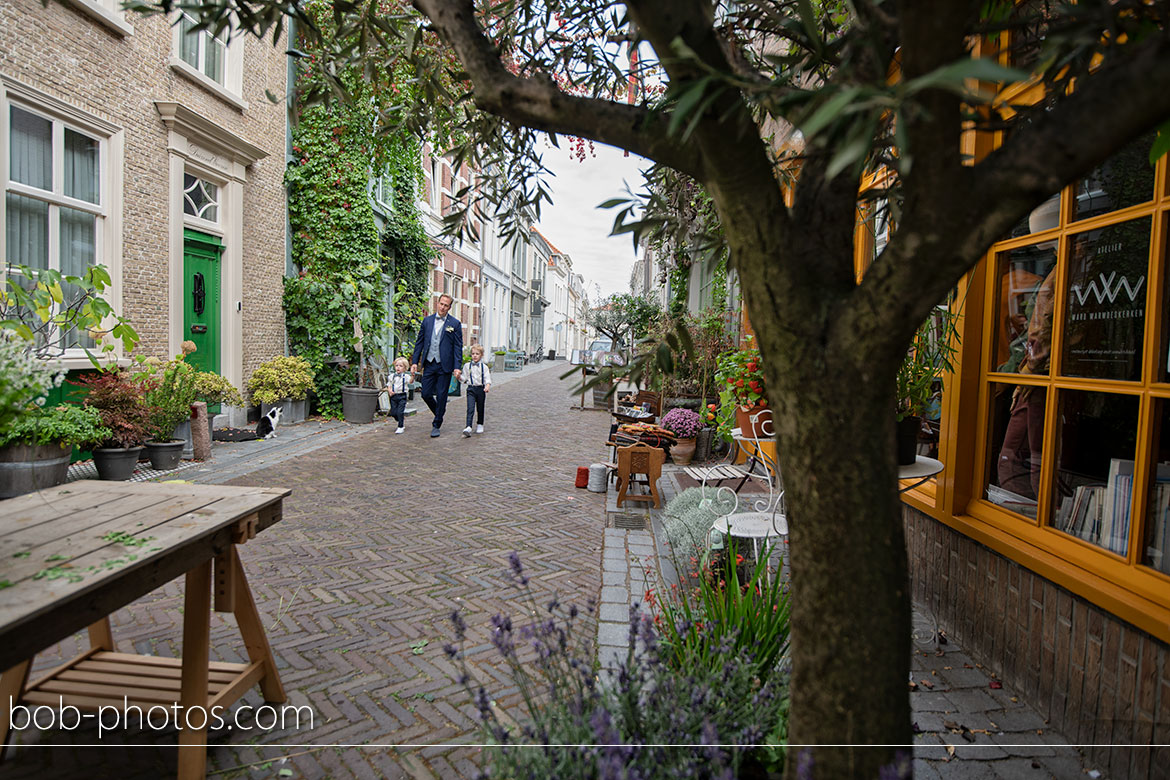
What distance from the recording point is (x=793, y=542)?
146cm

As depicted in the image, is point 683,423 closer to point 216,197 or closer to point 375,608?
point 375,608

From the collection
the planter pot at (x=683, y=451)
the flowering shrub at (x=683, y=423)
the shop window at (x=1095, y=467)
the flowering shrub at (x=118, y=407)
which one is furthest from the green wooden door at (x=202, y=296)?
the shop window at (x=1095, y=467)

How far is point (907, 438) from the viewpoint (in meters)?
3.33

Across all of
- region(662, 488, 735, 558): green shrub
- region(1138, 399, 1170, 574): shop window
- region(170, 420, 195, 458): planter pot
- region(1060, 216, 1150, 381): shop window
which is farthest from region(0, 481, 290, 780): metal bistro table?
region(170, 420, 195, 458): planter pot

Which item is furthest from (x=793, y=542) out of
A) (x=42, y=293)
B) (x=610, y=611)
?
A: (x=42, y=293)

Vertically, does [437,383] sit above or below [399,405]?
above

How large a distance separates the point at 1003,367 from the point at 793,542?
247 cm

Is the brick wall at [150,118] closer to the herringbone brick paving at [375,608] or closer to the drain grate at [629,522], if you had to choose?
the herringbone brick paving at [375,608]

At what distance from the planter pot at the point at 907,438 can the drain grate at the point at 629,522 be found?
2.42 meters

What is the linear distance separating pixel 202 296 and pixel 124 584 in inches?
341

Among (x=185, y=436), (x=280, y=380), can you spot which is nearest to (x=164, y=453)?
(x=185, y=436)

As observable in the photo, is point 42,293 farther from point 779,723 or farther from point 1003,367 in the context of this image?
point 1003,367

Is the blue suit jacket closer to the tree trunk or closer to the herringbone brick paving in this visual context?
the herringbone brick paving

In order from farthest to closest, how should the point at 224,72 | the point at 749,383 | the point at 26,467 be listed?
1. the point at 224,72
2. the point at 26,467
3. the point at 749,383
